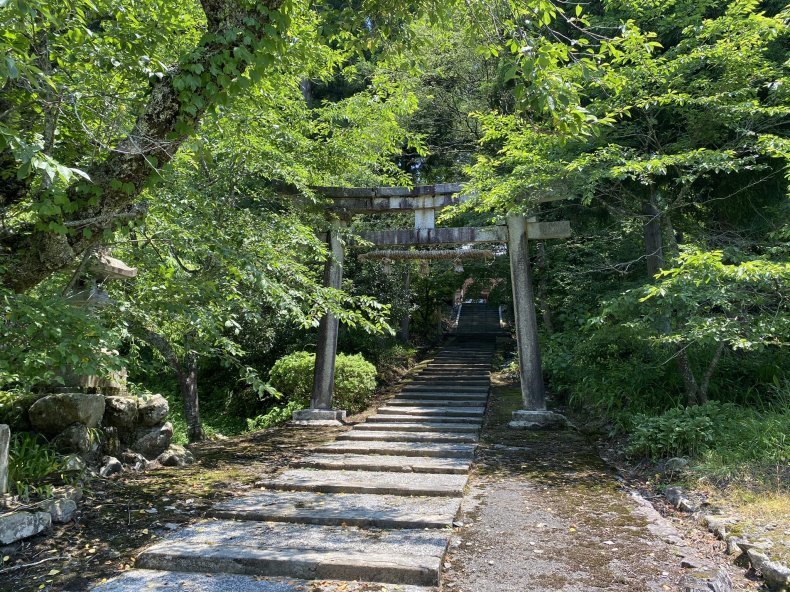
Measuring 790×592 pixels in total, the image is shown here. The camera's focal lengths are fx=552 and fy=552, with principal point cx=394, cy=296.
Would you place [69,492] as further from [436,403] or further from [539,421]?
[436,403]

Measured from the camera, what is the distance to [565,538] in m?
4.00

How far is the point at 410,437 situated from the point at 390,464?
1.42 meters

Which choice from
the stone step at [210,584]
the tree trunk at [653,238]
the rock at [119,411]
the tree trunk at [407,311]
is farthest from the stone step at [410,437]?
the tree trunk at [407,311]

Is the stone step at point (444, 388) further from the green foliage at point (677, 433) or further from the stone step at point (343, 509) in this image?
the stone step at point (343, 509)

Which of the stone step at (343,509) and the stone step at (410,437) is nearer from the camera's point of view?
the stone step at (343,509)

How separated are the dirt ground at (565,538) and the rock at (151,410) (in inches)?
134

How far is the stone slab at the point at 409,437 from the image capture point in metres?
7.62

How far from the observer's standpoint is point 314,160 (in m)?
7.57

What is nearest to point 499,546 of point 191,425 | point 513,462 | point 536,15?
point 513,462

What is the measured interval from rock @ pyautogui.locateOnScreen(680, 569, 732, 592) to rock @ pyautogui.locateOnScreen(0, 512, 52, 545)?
4.17m

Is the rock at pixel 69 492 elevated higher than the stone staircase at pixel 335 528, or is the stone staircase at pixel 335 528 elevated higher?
the rock at pixel 69 492

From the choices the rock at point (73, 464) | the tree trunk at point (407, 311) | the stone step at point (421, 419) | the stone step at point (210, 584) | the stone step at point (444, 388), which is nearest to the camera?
the stone step at point (210, 584)

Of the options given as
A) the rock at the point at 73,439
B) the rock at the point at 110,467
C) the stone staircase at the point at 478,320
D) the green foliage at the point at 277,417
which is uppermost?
the stone staircase at the point at 478,320

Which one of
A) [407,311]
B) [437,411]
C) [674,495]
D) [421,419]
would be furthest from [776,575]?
[407,311]
